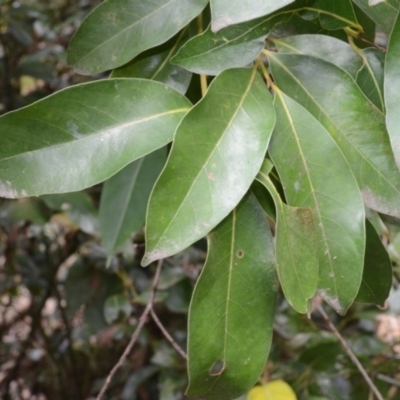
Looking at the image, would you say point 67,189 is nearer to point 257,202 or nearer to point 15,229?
point 257,202

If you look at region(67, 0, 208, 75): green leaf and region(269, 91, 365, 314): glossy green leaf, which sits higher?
region(67, 0, 208, 75): green leaf

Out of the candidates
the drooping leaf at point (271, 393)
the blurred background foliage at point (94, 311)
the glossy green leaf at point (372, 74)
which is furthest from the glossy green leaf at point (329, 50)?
the drooping leaf at point (271, 393)

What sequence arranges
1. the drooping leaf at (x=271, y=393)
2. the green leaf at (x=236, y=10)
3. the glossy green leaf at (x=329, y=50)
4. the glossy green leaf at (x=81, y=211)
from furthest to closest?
the glossy green leaf at (x=81, y=211) < the drooping leaf at (x=271, y=393) < the glossy green leaf at (x=329, y=50) < the green leaf at (x=236, y=10)

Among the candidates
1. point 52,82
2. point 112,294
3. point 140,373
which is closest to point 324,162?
point 112,294

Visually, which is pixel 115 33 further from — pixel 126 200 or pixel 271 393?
pixel 271 393

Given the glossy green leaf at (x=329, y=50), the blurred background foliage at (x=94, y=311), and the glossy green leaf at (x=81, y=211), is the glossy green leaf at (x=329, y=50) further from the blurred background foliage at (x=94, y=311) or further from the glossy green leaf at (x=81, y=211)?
the glossy green leaf at (x=81, y=211)

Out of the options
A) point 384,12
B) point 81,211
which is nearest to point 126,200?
point 81,211

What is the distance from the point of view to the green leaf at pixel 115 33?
49 cm

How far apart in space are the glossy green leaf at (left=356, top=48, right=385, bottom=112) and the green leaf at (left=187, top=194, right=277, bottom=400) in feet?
0.55

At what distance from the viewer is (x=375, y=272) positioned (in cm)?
52

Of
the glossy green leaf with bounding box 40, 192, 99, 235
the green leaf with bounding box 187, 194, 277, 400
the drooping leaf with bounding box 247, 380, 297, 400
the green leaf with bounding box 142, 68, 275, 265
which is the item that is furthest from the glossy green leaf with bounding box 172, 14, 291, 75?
the glossy green leaf with bounding box 40, 192, 99, 235

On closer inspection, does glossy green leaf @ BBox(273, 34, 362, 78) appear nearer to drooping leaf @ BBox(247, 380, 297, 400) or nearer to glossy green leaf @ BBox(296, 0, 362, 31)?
glossy green leaf @ BBox(296, 0, 362, 31)

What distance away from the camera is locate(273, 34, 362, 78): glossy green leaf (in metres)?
0.48

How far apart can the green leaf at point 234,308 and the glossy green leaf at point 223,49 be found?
0.46ft
